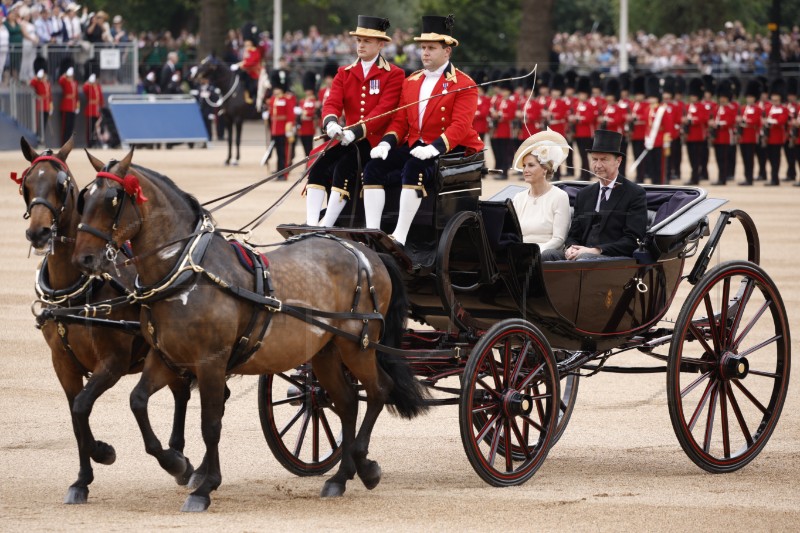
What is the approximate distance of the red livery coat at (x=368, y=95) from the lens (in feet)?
23.8

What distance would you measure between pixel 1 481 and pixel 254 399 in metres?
2.47

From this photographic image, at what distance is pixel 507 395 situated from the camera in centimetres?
643

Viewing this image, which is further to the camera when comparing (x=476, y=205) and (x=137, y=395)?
(x=476, y=205)

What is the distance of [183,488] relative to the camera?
250 inches

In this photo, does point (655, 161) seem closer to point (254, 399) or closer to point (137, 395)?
point (254, 399)

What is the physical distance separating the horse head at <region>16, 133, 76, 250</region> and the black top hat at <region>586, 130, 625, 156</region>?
2.65m

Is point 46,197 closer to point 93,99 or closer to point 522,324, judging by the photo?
point 522,324

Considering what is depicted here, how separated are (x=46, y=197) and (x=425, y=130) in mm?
2086

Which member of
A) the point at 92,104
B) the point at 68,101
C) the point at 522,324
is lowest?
the point at 92,104

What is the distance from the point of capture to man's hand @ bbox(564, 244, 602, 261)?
6.92 m

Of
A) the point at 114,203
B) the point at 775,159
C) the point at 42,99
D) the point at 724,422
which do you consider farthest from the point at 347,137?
the point at 42,99

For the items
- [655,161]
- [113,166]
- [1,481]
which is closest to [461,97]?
[113,166]

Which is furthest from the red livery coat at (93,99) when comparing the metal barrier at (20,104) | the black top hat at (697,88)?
the black top hat at (697,88)

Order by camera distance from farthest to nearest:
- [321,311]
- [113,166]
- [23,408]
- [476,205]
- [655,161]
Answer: [655,161] → [23,408] → [476,205] → [321,311] → [113,166]
